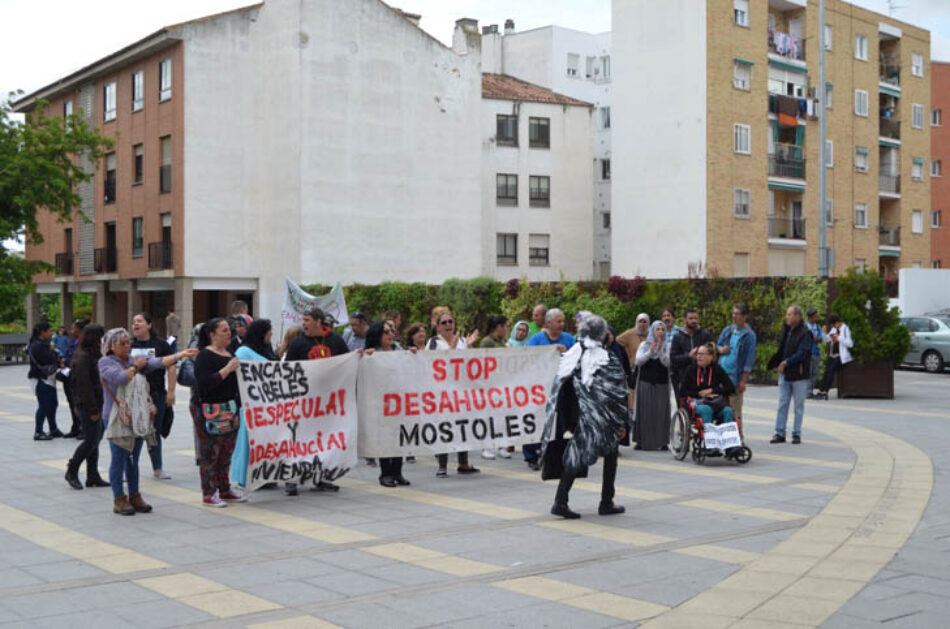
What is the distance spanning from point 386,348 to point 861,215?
47005 mm

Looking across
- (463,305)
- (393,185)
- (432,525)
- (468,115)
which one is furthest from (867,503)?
(468,115)

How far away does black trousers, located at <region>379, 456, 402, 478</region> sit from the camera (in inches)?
462

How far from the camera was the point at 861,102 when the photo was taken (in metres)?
54.1

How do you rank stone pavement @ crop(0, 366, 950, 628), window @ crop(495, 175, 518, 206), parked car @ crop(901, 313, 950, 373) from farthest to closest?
window @ crop(495, 175, 518, 206), parked car @ crop(901, 313, 950, 373), stone pavement @ crop(0, 366, 950, 628)

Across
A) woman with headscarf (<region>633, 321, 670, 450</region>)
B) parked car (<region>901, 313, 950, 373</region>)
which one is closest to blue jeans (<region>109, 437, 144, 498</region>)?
woman with headscarf (<region>633, 321, 670, 450</region>)

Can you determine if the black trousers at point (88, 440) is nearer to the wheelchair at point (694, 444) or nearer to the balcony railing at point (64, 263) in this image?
the wheelchair at point (694, 444)

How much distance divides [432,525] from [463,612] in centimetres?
282

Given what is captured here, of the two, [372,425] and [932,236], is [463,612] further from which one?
[932,236]

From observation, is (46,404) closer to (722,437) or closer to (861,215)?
(722,437)

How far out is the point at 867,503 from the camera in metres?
10.1

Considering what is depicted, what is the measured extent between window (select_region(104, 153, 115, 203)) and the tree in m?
3.61

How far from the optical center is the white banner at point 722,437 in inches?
500

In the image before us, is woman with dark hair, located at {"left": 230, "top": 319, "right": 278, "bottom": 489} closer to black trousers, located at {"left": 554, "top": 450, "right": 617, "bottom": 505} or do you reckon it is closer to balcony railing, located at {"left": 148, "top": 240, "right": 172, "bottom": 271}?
black trousers, located at {"left": 554, "top": 450, "right": 617, "bottom": 505}

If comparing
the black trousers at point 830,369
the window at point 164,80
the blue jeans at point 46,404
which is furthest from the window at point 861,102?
the blue jeans at point 46,404
